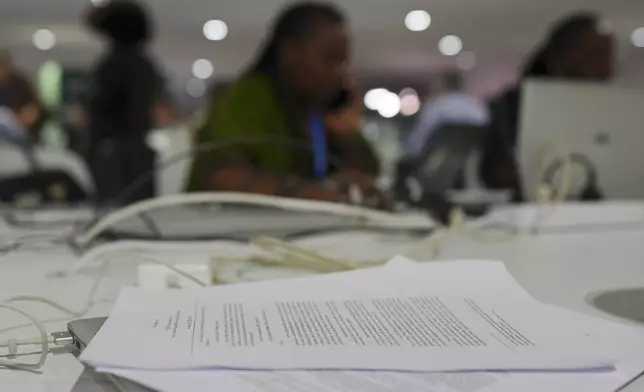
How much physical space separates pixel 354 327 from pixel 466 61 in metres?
6.54

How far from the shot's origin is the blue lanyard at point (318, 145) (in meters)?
1.47

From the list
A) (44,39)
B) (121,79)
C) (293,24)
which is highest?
(44,39)

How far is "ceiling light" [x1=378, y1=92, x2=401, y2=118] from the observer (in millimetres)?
6422

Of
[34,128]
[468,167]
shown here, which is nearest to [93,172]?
[468,167]

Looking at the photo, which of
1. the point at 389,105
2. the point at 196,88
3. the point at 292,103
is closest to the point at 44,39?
the point at 196,88

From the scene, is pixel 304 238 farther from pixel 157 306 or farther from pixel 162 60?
pixel 162 60

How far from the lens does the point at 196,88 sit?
251 inches

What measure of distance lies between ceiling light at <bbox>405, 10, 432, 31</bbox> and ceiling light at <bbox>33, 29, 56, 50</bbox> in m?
2.85

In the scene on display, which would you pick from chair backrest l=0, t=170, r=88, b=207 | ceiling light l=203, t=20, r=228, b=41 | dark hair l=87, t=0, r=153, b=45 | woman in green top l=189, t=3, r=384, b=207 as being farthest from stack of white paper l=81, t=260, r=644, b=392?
ceiling light l=203, t=20, r=228, b=41

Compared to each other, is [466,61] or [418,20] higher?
[418,20]

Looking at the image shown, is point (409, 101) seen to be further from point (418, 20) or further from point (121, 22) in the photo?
point (121, 22)

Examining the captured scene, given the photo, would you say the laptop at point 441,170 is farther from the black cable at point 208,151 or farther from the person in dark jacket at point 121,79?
the person in dark jacket at point 121,79

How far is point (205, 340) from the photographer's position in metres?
0.41

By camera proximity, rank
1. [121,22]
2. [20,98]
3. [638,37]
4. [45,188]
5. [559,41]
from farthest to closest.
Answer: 1. [638,37]
2. [20,98]
3. [121,22]
4. [559,41]
5. [45,188]
